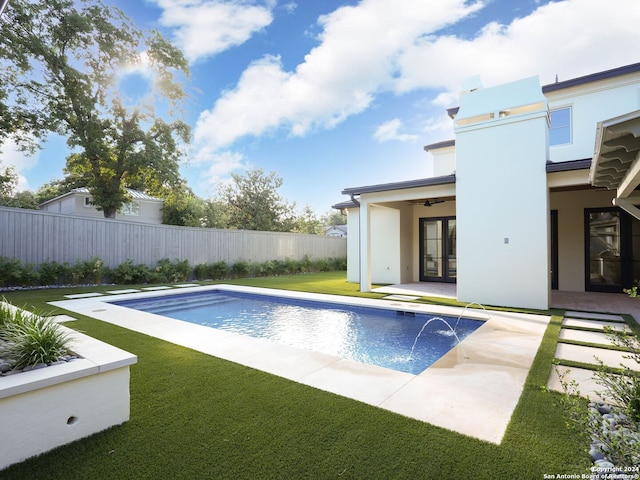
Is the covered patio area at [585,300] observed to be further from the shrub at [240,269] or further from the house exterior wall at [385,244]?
the shrub at [240,269]

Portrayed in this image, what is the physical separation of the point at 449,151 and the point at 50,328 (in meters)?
15.2

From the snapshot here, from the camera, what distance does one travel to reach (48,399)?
2.33 meters

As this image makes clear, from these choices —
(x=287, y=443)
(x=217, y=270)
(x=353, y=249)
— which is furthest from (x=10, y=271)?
(x=353, y=249)

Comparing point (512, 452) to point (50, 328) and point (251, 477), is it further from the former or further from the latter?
point (50, 328)

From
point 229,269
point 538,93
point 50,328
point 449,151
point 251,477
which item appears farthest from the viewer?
point 229,269

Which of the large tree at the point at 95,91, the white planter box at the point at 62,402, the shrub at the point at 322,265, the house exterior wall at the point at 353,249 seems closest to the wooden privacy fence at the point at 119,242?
the shrub at the point at 322,265

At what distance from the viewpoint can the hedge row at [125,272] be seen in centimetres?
969

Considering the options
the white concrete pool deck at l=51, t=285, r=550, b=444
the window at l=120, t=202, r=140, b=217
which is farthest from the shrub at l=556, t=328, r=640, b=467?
the window at l=120, t=202, r=140, b=217

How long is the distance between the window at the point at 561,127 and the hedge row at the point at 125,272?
42.1 feet

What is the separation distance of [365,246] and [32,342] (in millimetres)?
8972

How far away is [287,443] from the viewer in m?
2.45

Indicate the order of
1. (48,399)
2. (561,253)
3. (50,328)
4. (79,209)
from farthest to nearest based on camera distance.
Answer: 1. (79,209)
2. (561,253)
3. (50,328)
4. (48,399)

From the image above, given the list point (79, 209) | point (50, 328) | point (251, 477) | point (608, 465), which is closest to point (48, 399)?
point (50, 328)

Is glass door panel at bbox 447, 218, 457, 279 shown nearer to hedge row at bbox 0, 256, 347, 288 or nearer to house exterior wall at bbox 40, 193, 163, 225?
hedge row at bbox 0, 256, 347, 288
